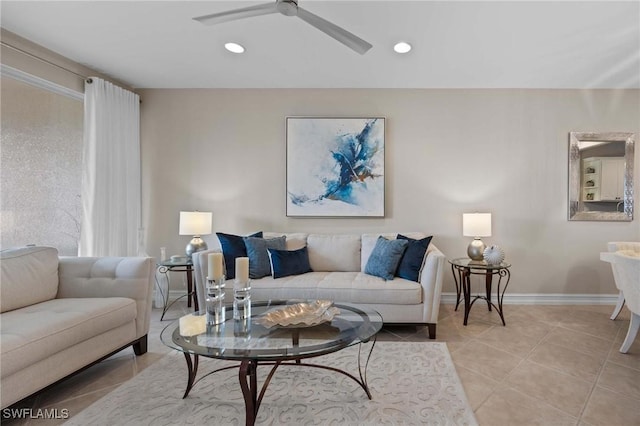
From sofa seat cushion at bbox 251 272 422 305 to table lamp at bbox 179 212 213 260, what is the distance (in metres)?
0.97

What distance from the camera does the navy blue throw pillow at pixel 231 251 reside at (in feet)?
10.2

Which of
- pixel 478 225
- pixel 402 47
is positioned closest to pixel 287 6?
pixel 402 47

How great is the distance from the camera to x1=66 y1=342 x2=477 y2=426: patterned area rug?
5.75 ft

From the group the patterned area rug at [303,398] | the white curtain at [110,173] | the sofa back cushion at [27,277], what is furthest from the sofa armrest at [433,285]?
the white curtain at [110,173]

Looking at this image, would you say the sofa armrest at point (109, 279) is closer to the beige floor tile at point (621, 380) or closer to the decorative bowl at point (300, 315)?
the decorative bowl at point (300, 315)

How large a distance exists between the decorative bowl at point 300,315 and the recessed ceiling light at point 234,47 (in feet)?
7.66

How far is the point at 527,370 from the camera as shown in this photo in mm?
2273

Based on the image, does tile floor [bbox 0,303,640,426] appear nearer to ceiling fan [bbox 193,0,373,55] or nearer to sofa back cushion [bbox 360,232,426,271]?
sofa back cushion [bbox 360,232,426,271]

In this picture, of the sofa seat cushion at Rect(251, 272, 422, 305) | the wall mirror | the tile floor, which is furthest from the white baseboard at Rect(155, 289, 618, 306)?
the sofa seat cushion at Rect(251, 272, 422, 305)

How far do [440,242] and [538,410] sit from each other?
2.18 meters

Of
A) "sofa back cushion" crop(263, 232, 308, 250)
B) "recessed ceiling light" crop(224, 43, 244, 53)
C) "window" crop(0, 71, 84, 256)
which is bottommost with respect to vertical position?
"sofa back cushion" crop(263, 232, 308, 250)

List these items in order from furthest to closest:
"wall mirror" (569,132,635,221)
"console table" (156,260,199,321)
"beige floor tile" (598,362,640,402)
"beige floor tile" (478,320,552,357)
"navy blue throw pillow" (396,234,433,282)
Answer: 1. "wall mirror" (569,132,635,221)
2. "console table" (156,260,199,321)
3. "navy blue throw pillow" (396,234,433,282)
4. "beige floor tile" (478,320,552,357)
5. "beige floor tile" (598,362,640,402)

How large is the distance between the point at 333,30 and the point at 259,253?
2040 millimetres

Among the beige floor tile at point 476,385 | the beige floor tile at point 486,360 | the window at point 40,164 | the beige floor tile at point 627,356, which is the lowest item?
the beige floor tile at point 476,385
